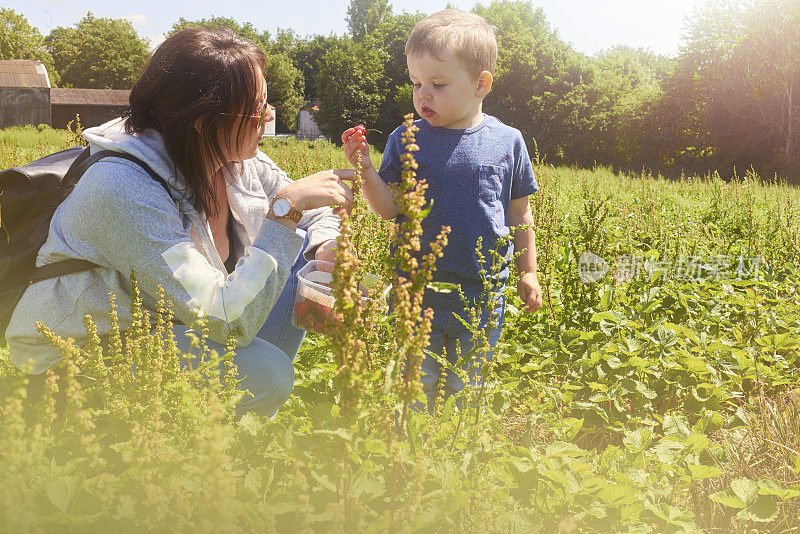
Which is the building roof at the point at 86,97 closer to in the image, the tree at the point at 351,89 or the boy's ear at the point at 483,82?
the tree at the point at 351,89

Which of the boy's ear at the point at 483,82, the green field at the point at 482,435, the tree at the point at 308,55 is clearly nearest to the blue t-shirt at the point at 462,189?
the boy's ear at the point at 483,82

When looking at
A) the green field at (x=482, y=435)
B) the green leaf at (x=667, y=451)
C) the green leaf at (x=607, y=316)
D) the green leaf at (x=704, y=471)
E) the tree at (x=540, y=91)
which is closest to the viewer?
the green field at (x=482, y=435)

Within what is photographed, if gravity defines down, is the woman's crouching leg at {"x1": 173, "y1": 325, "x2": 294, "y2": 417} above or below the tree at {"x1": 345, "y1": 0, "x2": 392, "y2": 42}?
below

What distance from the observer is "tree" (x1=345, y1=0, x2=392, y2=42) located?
61000 millimetres

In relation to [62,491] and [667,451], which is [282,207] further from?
[667,451]

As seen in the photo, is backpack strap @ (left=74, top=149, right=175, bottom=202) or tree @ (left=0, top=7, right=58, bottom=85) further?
tree @ (left=0, top=7, right=58, bottom=85)

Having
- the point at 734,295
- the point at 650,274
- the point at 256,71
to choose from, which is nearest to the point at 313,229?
the point at 256,71

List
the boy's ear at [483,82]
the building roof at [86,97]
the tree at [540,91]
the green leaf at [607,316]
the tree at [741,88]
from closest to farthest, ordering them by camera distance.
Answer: the boy's ear at [483,82] → the green leaf at [607,316] → the tree at [741,88] → the tree at [540,91] → the building roof at [86,97]

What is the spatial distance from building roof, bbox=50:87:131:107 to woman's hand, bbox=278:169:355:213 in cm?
4202

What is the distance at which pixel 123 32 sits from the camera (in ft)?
135

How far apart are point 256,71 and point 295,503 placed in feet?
4.95

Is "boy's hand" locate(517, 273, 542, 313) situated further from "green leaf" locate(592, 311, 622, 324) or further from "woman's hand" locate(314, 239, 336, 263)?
"woman's hand" locate(314, 239, 336, 263)

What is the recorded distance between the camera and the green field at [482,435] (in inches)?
48.8

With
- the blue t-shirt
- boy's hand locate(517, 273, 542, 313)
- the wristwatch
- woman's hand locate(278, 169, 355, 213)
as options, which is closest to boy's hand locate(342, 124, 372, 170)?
woman's hand locate(278, 169, 355, 213)
